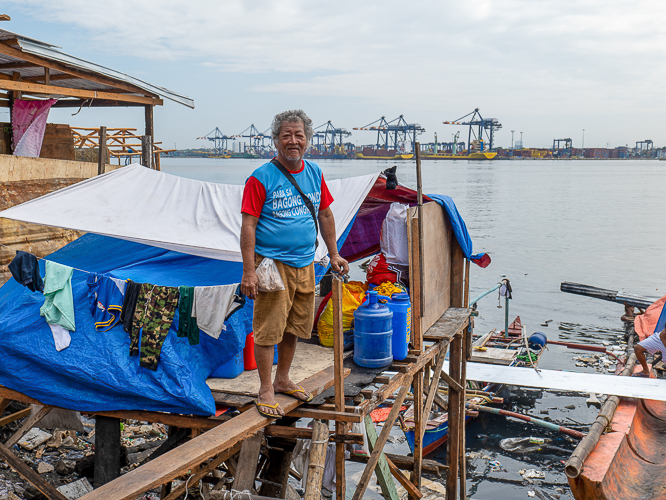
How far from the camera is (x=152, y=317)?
4.99 metres

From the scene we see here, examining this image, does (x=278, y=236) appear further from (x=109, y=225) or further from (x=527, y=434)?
(x=527, y=434)

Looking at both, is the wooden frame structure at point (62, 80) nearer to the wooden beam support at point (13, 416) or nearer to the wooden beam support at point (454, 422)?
the wooden beam support at point (13, 416)

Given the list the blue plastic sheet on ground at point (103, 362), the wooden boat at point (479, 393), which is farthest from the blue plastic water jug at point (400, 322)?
the wooden boat at point (479, 393)

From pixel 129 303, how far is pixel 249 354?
3.78ft

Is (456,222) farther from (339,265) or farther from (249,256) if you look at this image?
(249,256)

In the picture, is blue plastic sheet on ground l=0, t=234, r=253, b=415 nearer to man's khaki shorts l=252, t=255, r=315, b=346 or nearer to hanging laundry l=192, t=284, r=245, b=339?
hanging laundry l=192, t=284, r=245, b=339

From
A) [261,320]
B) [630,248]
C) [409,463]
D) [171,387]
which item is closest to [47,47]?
[171,387]

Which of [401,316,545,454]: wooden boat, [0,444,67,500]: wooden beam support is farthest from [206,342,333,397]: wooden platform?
[401,316,545,454]: wooden boat

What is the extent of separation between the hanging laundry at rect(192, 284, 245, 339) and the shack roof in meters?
5.60

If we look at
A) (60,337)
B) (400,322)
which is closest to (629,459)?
(400,322)

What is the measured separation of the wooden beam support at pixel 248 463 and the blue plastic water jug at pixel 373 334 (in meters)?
1.34

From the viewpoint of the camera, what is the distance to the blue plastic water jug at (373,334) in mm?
5293

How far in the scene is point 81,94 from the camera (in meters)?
10.7

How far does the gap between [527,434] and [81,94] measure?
11970 mm
